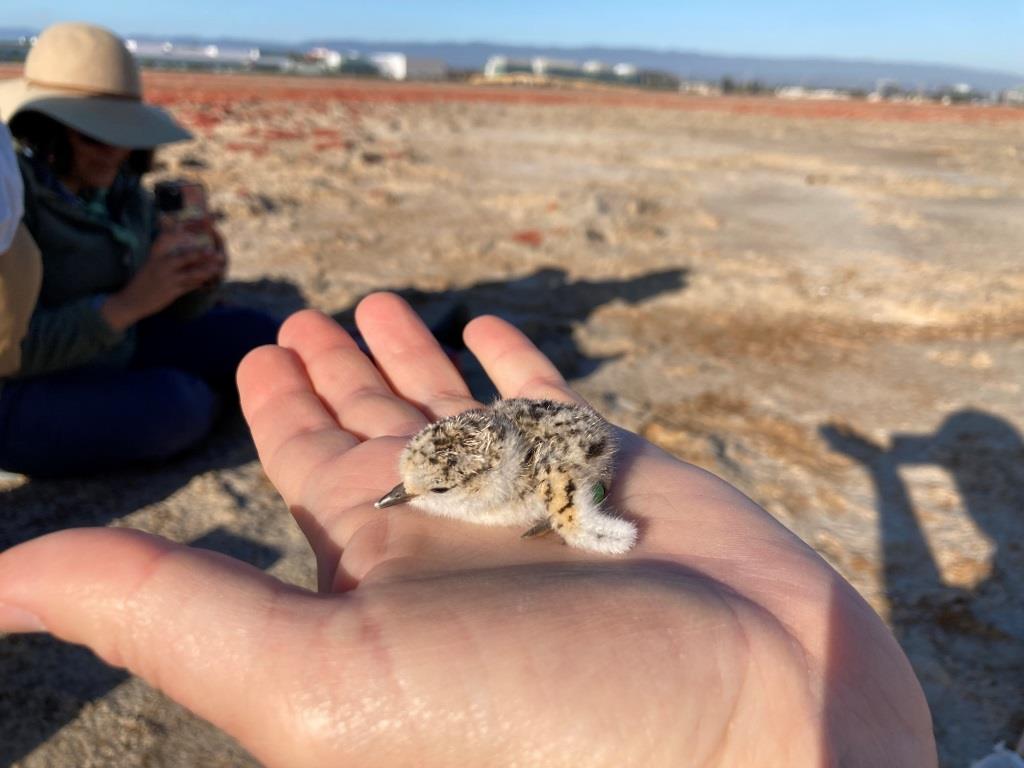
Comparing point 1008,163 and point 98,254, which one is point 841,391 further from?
point 1008,163

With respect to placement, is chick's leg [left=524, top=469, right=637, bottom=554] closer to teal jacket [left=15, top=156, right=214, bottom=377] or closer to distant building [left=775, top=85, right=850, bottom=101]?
teal jacket [left=15, top=156, right=214, bottom=377]

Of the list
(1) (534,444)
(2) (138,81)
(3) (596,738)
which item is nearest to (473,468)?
(1) (534,444)

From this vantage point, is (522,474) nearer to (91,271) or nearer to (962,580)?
(962,580)

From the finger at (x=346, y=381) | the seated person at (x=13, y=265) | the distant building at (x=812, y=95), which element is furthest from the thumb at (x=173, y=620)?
the distant building at (x=812, y=95)

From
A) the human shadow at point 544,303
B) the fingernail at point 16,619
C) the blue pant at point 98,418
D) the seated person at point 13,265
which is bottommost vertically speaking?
the human shadow at point 544,303

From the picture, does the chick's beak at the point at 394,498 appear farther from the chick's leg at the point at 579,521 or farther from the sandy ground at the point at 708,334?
the sandy ground at the point at 708,334

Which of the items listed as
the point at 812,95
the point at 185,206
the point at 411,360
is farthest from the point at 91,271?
the point at 812,95
